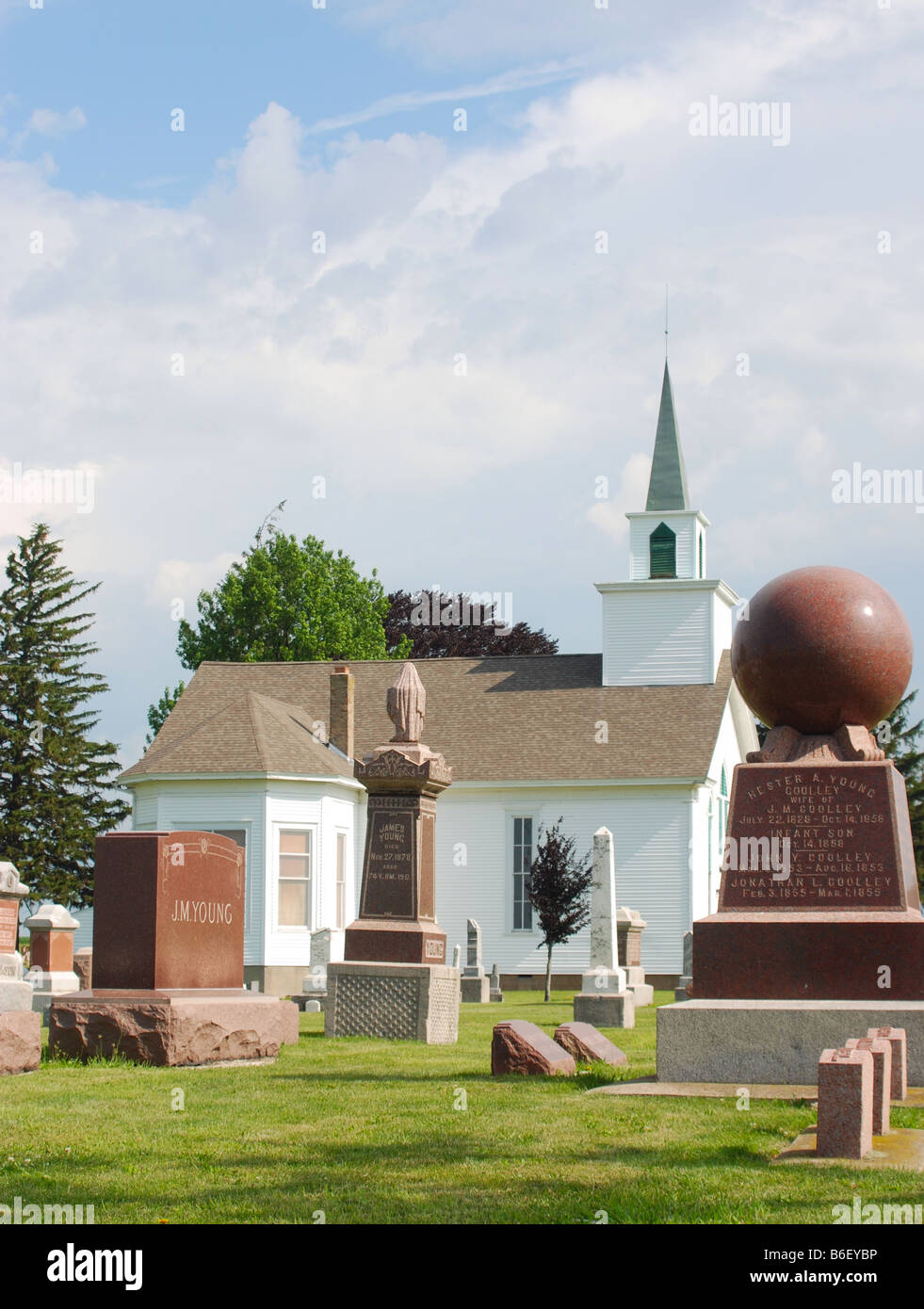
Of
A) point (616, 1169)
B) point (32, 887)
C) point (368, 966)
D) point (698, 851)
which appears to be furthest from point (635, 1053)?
point (32, 887)

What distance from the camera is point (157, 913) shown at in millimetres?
12797

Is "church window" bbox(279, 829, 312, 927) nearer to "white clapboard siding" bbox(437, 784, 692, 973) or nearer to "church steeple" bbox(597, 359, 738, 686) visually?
"white clapboard siding" bbox(437, 784, 692, 973)

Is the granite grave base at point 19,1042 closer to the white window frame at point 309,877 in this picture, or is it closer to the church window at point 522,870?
the white window frame at point 309,877

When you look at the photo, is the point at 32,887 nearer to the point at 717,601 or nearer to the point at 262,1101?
the point at 717,601

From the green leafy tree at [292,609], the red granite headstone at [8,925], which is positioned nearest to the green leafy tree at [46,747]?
the green leafy tree at [292,609]

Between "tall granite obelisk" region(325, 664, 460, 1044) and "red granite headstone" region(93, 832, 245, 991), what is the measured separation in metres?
3.54

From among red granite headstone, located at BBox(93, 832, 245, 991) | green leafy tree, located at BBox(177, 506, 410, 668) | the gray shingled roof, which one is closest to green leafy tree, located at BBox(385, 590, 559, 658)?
green leafy tree, located at BBox(177, 506, 410, 668)

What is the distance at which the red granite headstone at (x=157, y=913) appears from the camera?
12.8m

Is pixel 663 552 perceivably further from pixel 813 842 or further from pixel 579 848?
pixel 813 842

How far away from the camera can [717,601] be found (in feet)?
122

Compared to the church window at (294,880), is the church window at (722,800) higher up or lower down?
higher up

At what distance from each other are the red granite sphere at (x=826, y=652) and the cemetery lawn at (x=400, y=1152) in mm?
3181

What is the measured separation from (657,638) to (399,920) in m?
20.5
